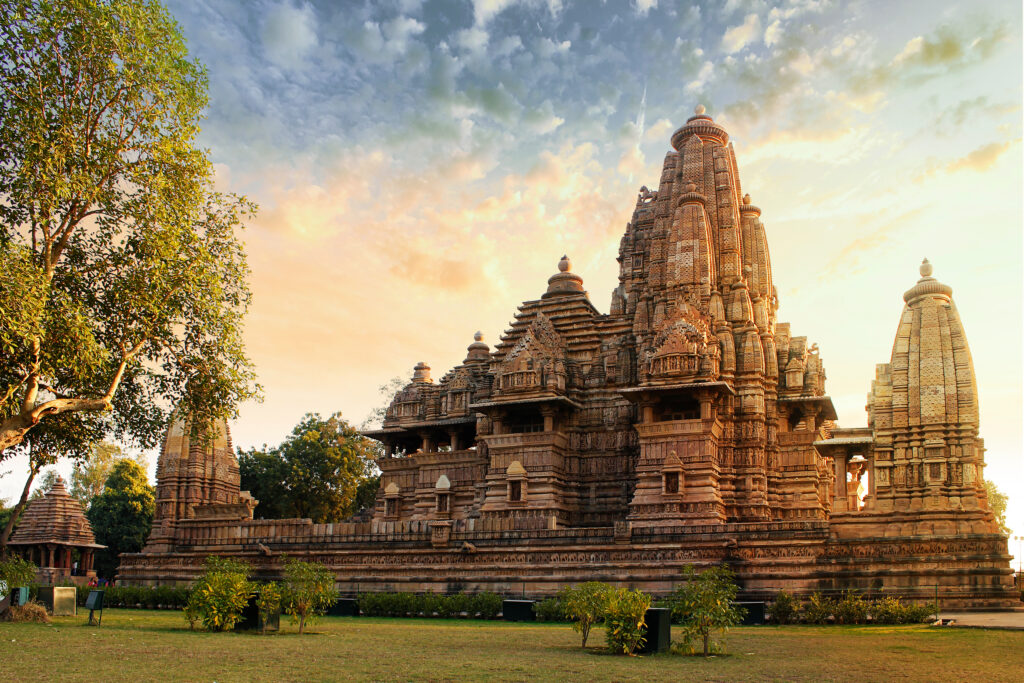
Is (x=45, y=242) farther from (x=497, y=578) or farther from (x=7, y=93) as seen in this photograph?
(x=497, y=578)

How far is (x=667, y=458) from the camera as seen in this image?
32.1 m

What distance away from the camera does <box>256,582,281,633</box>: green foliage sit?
1834 centimetres

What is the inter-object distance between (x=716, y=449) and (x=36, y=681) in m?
25.8

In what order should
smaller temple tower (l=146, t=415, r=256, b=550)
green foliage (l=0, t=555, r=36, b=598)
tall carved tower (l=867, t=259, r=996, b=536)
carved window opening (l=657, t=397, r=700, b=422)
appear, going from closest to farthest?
green foliage (l=0, t=555, r=36, b=598), tall carved tower (l=867, t=259, r=996, b=536), carved window opening (l=657, t=397, r=700, b=422), smaller temple tower (l=146, t=415, r=256, b=550)

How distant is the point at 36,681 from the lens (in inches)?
427

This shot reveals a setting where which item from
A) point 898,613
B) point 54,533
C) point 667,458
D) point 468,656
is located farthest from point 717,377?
point 54,533

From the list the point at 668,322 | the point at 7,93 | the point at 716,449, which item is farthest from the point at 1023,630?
the point at 7,93

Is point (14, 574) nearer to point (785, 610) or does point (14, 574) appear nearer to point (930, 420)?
point (785, 610)

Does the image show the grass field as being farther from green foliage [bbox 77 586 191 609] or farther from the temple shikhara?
green foliage [bbox 77 586 191 609]

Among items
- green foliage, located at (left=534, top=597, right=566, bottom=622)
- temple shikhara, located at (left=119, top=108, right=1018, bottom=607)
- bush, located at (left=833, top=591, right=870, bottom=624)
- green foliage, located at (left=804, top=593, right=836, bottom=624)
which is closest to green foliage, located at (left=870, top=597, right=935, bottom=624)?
bush, located at (left=833, top=591, right=870, bottom=624)

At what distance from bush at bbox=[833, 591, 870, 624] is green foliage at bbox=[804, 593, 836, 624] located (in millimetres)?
173

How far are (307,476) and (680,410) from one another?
26457 mm

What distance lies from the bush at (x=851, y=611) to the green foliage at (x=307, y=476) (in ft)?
115

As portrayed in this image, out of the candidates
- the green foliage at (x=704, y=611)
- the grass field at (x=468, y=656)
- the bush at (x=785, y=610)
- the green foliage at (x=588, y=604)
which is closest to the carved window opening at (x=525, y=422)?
the bush at (x=785, y=610)
